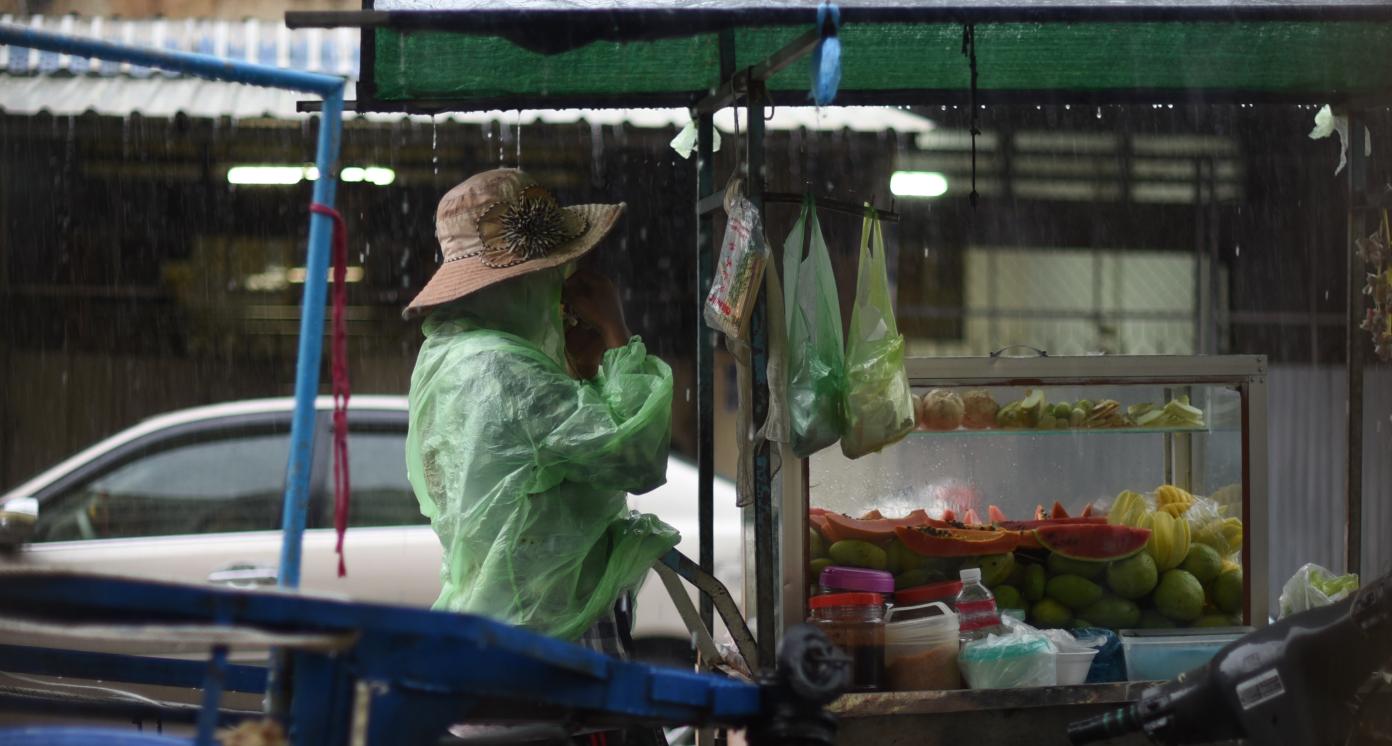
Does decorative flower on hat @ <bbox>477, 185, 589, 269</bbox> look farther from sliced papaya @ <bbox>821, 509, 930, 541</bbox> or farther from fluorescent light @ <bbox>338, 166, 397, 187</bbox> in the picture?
fluorescent light @ <bbox>338, 166, 397, 187</bbox>

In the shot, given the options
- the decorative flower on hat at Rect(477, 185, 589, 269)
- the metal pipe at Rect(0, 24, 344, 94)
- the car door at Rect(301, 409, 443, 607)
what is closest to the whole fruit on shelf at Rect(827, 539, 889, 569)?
the decorative flower on hat at Rect(477, 185, 589, 269)

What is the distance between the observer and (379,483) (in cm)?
634

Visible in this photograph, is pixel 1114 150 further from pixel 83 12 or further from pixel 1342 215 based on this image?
pixel 83 12

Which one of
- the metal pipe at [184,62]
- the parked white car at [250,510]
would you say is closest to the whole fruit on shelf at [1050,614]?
the parked white car at [250,510]

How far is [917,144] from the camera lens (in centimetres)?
903

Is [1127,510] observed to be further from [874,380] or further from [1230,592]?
[874,380]

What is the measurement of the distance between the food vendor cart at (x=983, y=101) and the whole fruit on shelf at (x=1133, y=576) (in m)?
0.26

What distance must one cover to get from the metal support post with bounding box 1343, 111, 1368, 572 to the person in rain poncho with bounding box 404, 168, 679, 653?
245cm

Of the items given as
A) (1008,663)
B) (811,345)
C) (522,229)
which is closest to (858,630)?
(1008,663)

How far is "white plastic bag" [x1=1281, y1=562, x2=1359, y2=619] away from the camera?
148 inches

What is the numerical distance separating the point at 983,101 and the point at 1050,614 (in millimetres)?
1621

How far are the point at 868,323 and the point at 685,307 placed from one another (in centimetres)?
623

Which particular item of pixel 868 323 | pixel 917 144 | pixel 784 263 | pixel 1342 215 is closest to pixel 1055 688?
pixel 868 323

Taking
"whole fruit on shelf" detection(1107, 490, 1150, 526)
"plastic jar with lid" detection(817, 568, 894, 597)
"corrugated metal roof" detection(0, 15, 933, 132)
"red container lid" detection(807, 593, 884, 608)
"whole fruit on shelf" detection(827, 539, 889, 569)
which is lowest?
"red container lid" detection(807, 593, 884, 608)
